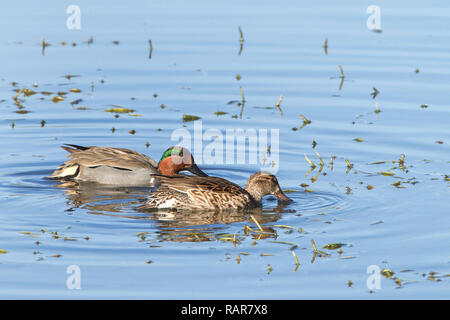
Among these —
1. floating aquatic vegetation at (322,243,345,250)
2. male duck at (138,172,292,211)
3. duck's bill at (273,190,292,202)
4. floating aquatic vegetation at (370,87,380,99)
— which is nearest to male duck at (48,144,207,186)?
male duck at (138,172,292,211)

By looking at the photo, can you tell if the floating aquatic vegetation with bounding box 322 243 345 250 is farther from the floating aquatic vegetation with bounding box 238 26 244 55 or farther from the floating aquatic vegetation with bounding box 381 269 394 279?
the floating aquatic vegetation with bounding box 238 26 244 55

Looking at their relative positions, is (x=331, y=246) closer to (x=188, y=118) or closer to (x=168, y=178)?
(x=168, y=178)

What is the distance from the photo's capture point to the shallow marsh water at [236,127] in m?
8.68

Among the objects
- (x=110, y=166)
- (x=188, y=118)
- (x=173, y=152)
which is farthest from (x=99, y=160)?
(x=188, y=118)

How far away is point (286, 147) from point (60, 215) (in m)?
4.38

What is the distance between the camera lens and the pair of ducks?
1102 centimetres

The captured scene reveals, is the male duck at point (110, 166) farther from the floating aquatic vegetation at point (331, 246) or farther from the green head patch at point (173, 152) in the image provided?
the floating aquatic vegetation at point (331, 246)

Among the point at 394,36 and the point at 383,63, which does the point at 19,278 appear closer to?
the point at 383,63

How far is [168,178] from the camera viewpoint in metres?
11.1

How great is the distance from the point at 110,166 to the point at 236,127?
2.93 m

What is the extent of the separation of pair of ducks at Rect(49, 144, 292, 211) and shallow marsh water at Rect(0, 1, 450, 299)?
29cm

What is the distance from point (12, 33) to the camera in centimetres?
1947

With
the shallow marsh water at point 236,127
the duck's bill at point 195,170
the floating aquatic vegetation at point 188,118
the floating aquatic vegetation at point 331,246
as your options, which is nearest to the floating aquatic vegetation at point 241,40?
the shallow marsh water at point 236,127
